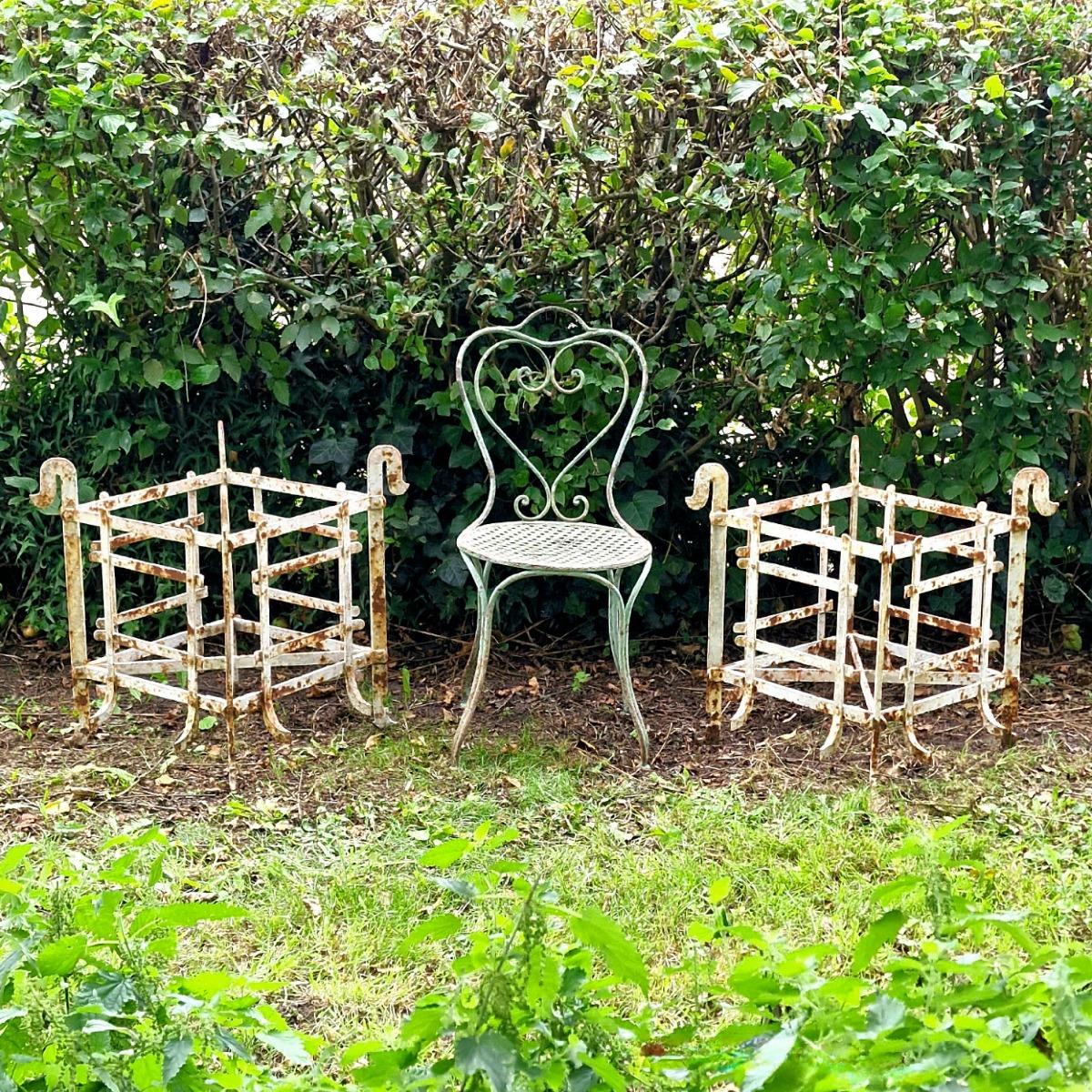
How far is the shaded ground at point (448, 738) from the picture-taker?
376 cm

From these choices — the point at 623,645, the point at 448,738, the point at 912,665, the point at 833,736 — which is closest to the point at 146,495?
the point at 448,738

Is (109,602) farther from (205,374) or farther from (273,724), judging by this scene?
(205,374)

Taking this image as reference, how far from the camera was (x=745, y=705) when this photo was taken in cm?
409

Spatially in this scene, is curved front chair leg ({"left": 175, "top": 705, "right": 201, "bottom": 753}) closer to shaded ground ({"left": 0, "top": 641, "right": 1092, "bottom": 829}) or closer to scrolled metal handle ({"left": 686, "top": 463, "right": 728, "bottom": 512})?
shaded ground ({"left": 0, "top": 641, "right": 1092, "bottom": 829})

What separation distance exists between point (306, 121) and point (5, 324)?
123 cm

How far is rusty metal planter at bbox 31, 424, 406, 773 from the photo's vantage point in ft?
12.5

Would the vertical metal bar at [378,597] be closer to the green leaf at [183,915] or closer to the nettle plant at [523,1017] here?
the green leaf at [183,915]

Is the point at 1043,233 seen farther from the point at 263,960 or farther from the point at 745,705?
the point at 263,960

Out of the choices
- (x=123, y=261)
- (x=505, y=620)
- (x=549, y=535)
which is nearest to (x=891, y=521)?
(x=549, y=535)

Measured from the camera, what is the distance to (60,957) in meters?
1.58

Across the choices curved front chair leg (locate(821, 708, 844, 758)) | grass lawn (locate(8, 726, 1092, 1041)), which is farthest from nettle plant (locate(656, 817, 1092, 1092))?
curved front chair leg (locate(821, 708, 844, 758))

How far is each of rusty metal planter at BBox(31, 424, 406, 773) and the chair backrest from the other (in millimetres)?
468

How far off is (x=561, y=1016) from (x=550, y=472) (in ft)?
10.4

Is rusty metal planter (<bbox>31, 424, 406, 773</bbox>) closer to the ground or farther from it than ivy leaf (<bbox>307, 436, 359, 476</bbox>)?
closer to the ground
